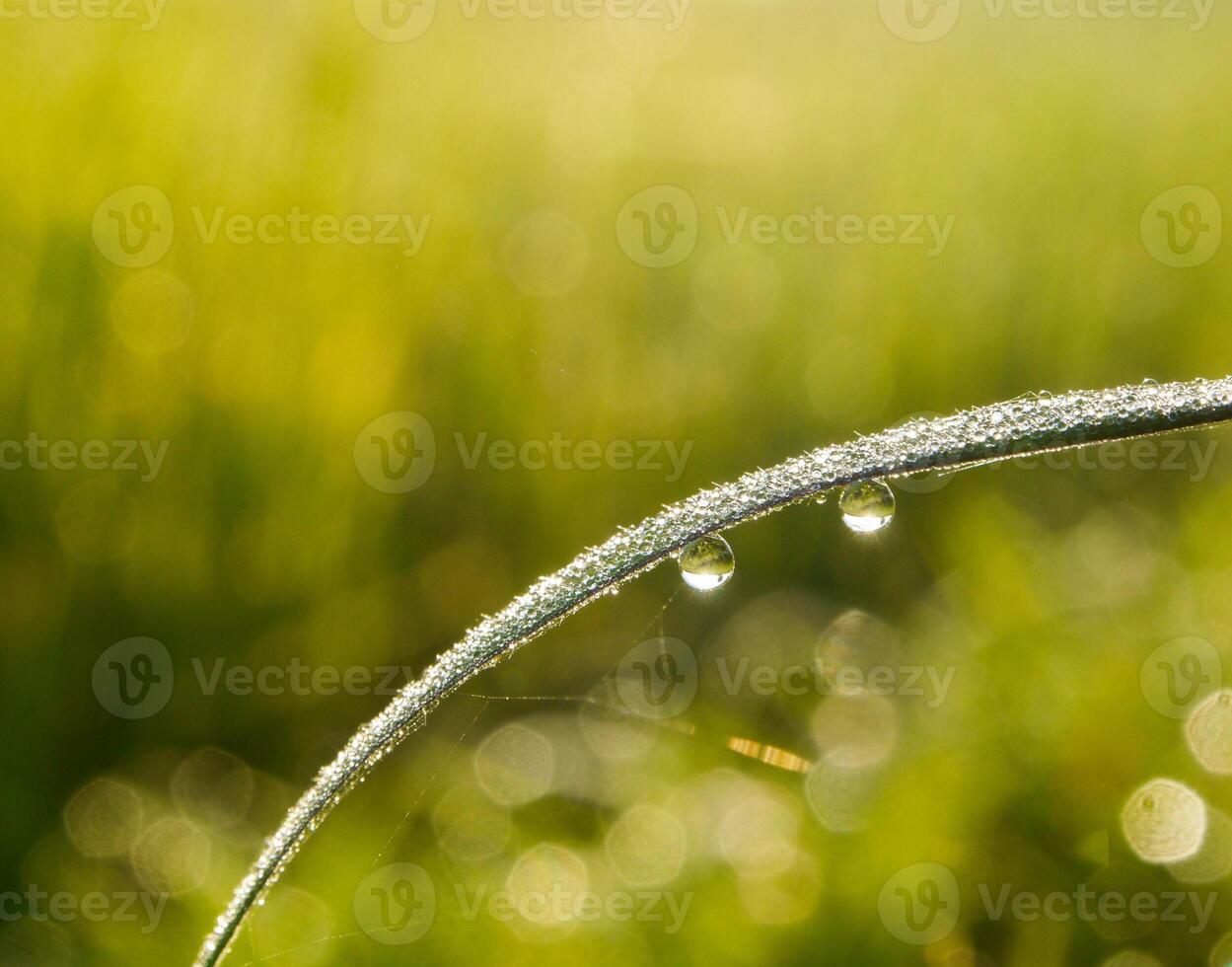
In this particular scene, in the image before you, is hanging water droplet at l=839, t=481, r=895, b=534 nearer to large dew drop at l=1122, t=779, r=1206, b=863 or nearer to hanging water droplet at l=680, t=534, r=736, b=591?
hanging water droplet at l=680, t=534, r=736, b=591

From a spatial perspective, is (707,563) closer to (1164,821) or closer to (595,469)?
(1164,821)

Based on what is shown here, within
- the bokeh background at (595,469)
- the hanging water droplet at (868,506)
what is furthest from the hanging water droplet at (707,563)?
the bokeh background at (595,469)

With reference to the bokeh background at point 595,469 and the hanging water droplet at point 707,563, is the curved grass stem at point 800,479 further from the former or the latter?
the bokeh background at point 595,469

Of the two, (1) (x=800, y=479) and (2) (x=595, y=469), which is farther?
(2) (x=595, y=469)

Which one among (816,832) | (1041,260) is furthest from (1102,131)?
(816,832)

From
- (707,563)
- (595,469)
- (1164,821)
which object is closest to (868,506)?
(707,563)

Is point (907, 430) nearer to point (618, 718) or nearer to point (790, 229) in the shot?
point (618, 718)
